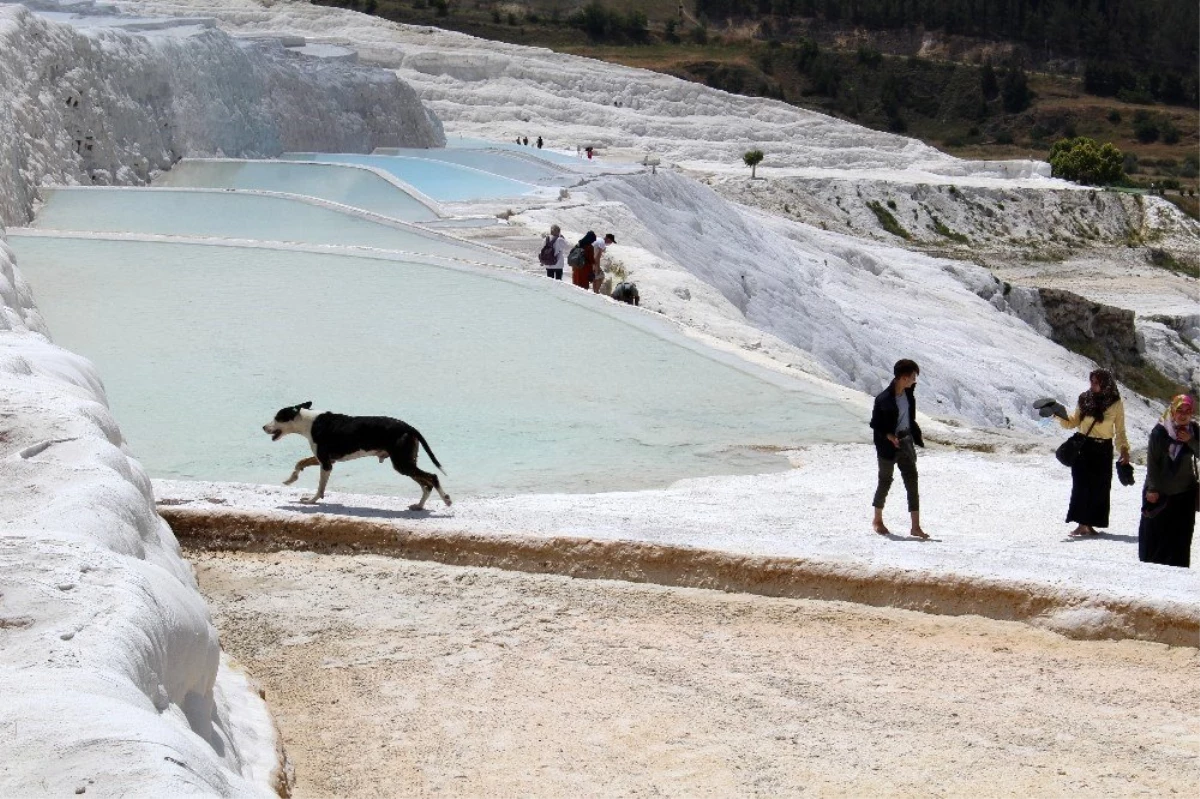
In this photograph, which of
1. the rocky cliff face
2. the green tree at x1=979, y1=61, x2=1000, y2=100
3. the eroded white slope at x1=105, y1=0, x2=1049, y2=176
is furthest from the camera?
the green tree at x1=979, y1=61, x2=1000, y2=100

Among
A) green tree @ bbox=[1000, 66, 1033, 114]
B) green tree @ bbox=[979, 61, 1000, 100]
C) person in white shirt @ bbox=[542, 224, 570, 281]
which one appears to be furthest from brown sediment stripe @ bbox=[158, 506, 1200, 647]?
green tree @ bbox=[979, 61, 1000, 100]

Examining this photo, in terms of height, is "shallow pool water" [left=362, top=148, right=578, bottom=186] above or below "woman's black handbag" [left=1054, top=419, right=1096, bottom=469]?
below

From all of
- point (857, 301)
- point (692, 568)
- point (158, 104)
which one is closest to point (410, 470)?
point (692, 568)

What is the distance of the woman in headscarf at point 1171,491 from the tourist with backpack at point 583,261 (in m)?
8.71

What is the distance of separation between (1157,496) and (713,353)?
16.6ft

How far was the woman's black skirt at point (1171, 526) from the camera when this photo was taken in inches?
278

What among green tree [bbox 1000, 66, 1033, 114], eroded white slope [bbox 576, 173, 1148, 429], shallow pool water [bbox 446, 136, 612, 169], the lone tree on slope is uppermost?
green tree [bbox 1000, 66, 1033, 114]

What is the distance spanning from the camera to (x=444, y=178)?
25.2 meters

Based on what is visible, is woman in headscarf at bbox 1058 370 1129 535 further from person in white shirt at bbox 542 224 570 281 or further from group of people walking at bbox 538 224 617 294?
person in white shirt at bbox 542 224 570 281

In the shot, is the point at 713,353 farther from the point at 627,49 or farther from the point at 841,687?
the point at 627,49

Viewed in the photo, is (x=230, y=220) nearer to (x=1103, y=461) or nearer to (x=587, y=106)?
(x=1103, y=461)

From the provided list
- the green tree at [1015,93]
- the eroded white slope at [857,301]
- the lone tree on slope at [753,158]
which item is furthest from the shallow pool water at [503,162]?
the green tree at [1015,93]

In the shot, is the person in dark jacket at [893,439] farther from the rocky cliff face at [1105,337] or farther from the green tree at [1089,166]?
the green tree at [1089,166]

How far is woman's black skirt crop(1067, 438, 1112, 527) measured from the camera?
7695 millimetres
